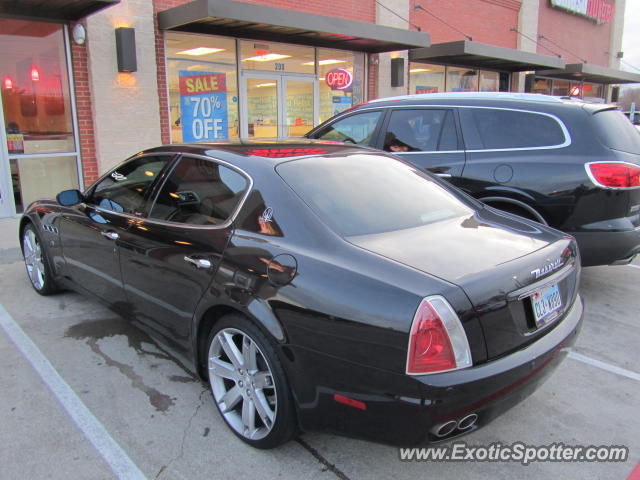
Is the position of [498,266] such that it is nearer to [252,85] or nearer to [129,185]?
[129,185]

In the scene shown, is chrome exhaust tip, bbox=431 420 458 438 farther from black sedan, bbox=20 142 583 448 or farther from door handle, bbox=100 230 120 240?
door handle, bbox=100 230 120 240

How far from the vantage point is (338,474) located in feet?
8.52

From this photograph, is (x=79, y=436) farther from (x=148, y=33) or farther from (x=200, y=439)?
(x=148, y=33)


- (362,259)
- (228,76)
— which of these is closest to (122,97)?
(228,76)

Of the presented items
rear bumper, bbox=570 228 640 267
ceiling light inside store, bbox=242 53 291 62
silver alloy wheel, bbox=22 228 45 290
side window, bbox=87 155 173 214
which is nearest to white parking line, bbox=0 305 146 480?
silver alloy wheel, bbox=22 228 45 290

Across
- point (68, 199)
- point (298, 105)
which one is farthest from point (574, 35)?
point (68, 199)

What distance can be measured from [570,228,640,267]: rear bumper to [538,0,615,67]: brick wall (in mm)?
16158

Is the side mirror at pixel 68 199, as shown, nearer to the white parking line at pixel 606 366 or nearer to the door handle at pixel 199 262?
the door handle at pixel 199 262

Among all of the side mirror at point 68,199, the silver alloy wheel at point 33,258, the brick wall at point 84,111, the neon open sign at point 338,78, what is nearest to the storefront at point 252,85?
the neon open sign at point 338,78

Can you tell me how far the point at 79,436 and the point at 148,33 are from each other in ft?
26.2

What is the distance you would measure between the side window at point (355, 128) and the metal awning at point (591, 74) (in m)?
13.8

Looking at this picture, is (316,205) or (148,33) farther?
(148,33)

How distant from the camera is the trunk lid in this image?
7.61 ft

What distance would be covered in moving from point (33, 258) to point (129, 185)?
5.86ft
